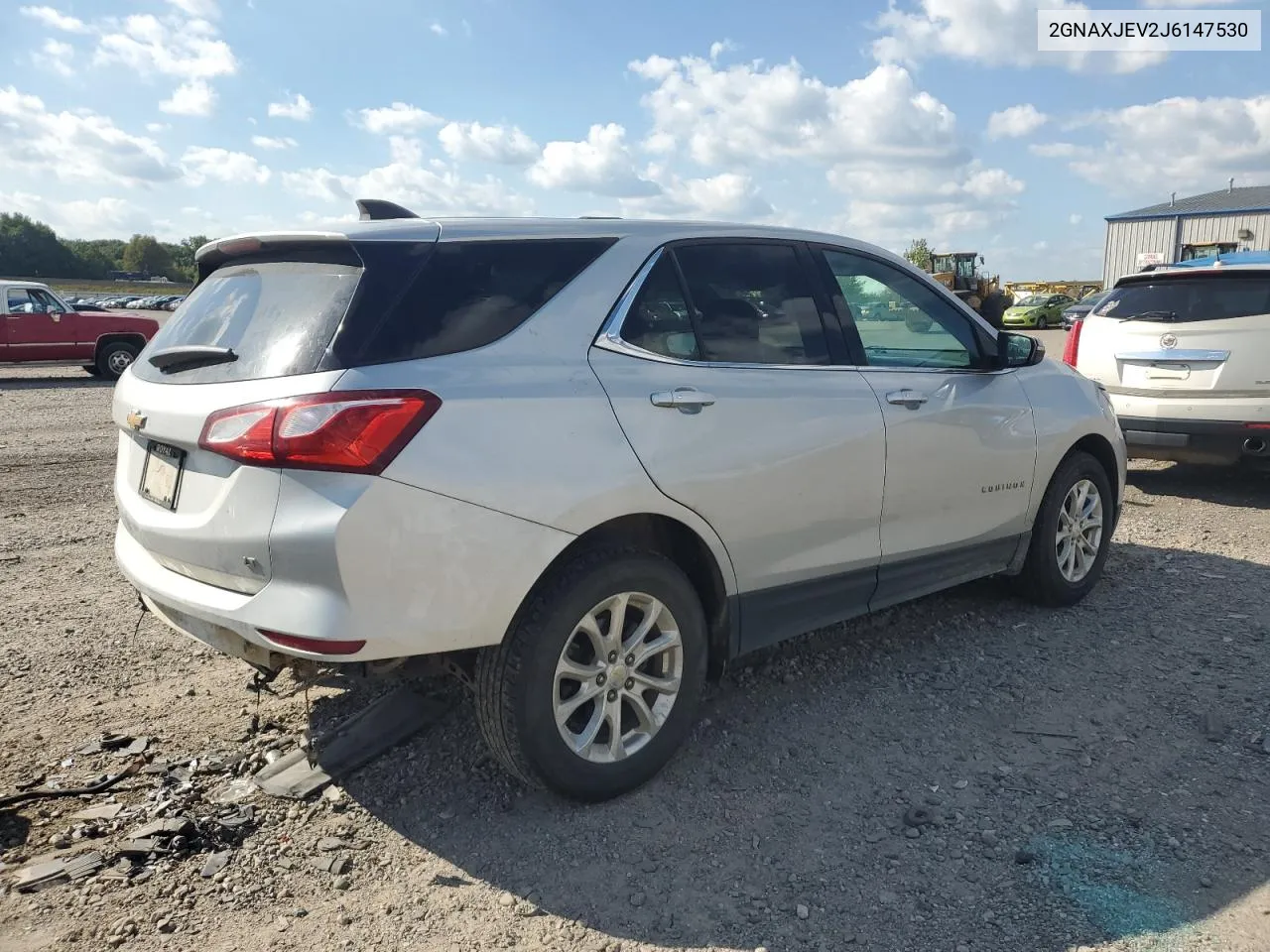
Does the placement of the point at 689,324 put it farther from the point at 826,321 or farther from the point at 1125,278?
the point at 1125,278

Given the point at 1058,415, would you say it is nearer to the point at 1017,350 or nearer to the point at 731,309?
the point at 1017,350

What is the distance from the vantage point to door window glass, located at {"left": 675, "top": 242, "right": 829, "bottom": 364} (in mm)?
3436

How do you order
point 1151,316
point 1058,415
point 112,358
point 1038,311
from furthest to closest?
1. point 1038,311
2. point 112,358
3. point 1151,316
4. point 1058,415

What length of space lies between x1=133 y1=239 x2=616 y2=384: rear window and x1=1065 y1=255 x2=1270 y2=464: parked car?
5.81m

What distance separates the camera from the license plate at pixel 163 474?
115 inches

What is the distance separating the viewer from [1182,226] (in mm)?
55125

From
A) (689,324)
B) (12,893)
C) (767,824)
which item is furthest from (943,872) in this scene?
(12,893)

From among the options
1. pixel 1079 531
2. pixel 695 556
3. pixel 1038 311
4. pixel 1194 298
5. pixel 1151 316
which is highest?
pixel 1038 311

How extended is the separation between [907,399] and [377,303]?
85.9 inches

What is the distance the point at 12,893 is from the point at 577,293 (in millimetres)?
2351

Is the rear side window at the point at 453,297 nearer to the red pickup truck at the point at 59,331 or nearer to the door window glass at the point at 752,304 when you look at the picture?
the door window glass at the point at 752,304

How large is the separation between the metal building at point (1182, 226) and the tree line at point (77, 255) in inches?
3089

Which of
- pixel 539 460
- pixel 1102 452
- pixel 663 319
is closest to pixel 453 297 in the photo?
pixel 539 460

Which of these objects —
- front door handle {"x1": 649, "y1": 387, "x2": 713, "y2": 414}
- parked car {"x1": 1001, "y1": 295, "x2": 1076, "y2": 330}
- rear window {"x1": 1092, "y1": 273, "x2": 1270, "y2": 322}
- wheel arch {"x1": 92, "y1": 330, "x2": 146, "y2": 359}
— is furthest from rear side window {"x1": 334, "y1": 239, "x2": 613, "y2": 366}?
parked car {"x1": 1001, "y1": 295, "x2": 1076, "y2": 330}
